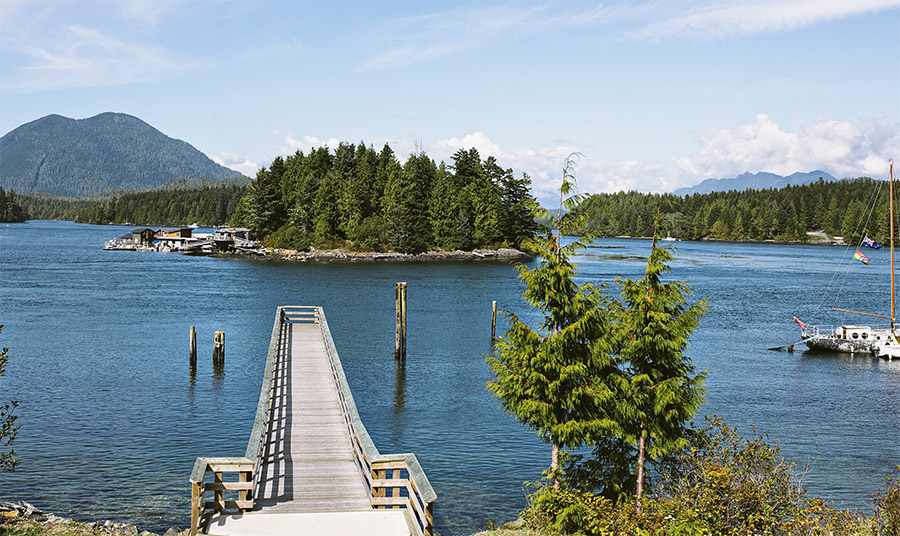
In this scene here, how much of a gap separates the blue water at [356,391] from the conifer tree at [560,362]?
4.42m

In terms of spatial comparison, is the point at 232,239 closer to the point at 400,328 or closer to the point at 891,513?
the point at 400,328

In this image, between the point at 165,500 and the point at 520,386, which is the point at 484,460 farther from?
the point at 165,500

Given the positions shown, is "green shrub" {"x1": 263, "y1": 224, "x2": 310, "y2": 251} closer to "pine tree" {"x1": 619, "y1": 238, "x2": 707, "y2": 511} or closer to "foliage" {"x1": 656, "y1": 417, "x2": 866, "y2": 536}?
"pine tree" {"x1": 619, "y1": 238, "x2": 707, "y2": 511}

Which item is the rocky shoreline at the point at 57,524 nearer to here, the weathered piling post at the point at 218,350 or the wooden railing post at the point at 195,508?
the wooden railing post at the point at 195,508

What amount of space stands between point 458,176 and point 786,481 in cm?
11522

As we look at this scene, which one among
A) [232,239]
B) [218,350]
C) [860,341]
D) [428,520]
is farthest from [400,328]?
[232,239]

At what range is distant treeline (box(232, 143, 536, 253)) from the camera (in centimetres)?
11744

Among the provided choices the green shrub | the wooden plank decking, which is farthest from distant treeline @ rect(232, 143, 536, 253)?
the wooden plank decking

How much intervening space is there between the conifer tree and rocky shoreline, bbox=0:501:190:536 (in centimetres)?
829

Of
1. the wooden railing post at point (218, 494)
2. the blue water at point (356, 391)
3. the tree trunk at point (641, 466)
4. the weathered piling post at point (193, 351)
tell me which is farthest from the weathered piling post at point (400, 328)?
the wooden railing post at point (218, 494)

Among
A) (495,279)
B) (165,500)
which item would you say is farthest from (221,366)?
(495,279)

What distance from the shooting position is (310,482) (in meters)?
15.5

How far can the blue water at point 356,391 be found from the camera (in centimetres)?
2173

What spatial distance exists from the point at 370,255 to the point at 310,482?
98633 mm
